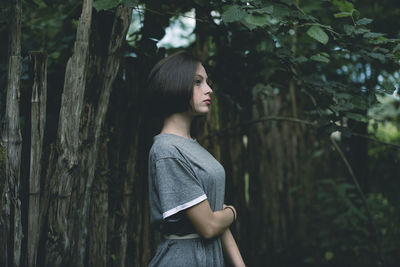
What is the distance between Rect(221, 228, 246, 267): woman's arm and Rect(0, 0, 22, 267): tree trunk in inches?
36.1

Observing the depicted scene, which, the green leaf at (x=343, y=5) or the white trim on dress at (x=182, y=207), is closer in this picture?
the white trim on dress at (x=182, y=207)

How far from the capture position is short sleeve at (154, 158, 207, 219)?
4.36 feet

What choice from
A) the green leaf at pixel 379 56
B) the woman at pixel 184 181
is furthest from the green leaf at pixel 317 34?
the woman at pixel 184 181

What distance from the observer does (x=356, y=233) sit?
319cm

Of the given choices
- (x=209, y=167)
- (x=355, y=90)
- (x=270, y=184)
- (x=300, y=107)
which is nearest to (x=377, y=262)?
(x=270, y=184)

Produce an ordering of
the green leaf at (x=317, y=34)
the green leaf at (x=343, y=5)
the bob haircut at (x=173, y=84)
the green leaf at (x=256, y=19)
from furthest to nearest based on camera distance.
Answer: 1. the green leaf at (x=343, y=5)
2. the bob haircut at (x=173, y=84)
3. the green leaf at (x=317, y=34)
4. the green leaf at (x=256, y=19)

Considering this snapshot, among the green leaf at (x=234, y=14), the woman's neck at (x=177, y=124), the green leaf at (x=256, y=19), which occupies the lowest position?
the woman's neck at (x=177, y=124)

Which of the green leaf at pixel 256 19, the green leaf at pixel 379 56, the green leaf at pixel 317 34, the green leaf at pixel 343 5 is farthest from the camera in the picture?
the green leaf at pixel 343 5

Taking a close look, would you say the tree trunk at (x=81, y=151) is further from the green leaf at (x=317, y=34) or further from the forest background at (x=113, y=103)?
the green leaf at (x=317, y=34)

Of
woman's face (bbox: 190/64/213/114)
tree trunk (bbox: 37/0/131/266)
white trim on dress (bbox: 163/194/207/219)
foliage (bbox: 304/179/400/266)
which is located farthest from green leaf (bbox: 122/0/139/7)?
foliage (bbox: 304/179/400/266)

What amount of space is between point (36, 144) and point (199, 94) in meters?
0.76

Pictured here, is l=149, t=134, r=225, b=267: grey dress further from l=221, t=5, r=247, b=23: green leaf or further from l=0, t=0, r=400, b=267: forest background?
l=221, t=5, r=247, b=23: green leaf

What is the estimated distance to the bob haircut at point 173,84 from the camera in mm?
1515

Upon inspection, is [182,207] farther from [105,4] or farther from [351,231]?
[351,231]
